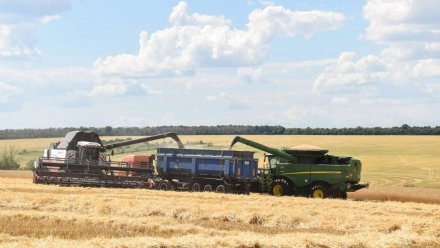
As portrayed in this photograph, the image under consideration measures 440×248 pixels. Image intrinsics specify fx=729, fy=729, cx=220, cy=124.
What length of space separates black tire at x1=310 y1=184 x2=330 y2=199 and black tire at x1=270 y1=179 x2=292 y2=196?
1216mm

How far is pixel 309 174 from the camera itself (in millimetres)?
35531

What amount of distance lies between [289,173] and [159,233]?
18118 millimetres

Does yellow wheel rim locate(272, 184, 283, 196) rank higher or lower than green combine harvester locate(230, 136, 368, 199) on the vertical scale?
lower

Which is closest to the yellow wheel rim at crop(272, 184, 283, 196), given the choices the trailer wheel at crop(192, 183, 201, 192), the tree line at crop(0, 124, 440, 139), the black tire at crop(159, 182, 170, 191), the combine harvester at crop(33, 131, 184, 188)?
the trailer wheel at crop(192, 183, 201, 192)

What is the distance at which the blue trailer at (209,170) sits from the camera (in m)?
35.9

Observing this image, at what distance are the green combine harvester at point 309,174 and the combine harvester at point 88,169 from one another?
6372 mm

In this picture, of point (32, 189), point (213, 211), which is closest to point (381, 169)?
point (32, 189)

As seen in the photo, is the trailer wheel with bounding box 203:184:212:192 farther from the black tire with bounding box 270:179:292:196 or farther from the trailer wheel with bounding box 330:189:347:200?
the trailer wheel with bounding box 330:189:347:200

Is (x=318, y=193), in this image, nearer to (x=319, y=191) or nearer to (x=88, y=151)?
(x=319, y=191)

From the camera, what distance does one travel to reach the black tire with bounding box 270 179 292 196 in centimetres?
3562

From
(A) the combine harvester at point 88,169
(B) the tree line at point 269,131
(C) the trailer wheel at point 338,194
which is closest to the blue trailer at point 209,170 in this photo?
(A) the combine harvester at point 88,169

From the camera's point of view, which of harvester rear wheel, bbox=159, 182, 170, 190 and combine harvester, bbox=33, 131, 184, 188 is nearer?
harvester rear wheel, bbox=159, 182, 170, 190

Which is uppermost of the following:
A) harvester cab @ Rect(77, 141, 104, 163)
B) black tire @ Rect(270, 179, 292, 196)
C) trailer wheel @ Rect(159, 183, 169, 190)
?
harvester cab @ Rect(77, 141, 104, 163)

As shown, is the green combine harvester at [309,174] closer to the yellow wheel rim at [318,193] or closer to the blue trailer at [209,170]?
the yellow wheel rim at [318,193]
